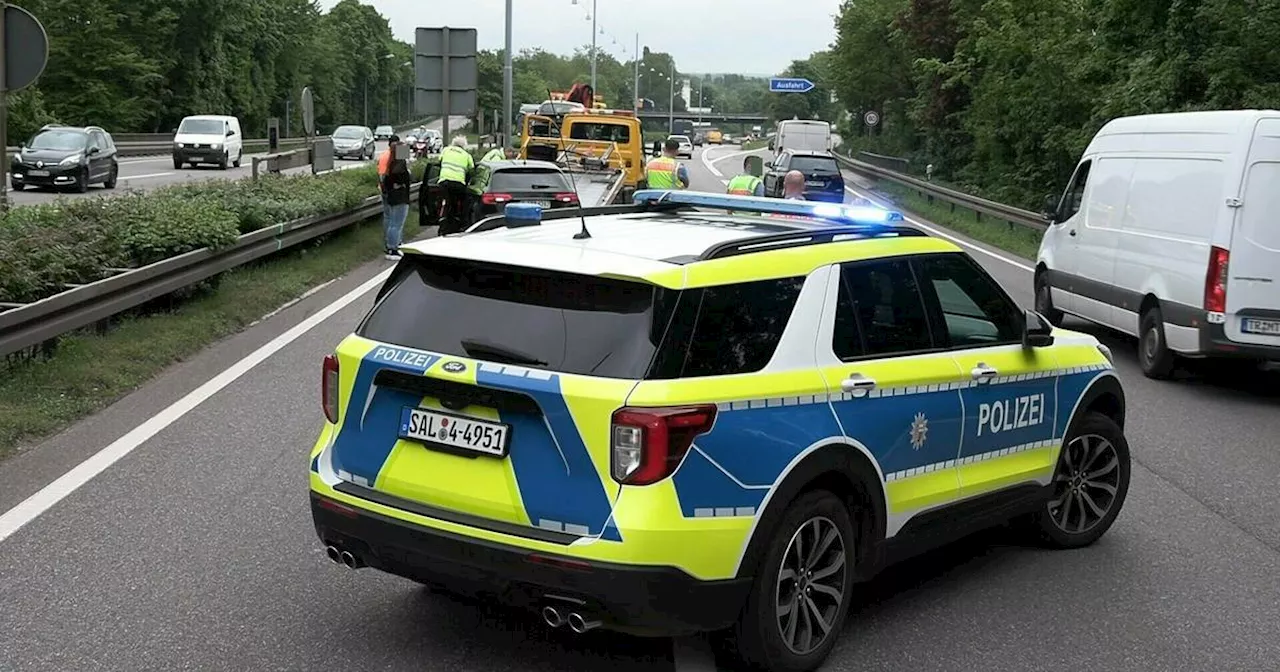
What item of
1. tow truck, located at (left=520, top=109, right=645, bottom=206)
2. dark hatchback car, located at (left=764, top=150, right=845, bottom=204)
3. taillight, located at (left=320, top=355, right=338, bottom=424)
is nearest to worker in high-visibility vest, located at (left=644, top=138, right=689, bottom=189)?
taillight, located at (left=320, top=355, right=338, bottom=424)

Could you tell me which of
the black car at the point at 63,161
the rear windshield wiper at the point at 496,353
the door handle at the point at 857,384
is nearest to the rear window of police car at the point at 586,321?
the rear windshield wiper at the point at 496,353

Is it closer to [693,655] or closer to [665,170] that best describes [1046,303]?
[665,170]

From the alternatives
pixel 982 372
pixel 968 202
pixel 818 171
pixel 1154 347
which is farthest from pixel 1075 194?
pixel 818 171

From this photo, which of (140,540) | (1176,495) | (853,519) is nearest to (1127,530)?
(1176,495)

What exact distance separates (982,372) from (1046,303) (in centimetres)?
1047

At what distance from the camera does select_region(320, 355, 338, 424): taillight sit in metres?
5.11

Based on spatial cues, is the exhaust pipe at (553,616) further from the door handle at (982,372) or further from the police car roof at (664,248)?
the door handle at (982,372)

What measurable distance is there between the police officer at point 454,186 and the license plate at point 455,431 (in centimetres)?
1696

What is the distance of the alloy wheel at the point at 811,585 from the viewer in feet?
16.0

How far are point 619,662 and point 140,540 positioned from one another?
2454 mm

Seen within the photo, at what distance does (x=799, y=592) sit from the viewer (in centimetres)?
492

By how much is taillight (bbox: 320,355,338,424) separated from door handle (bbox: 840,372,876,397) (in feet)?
5.91

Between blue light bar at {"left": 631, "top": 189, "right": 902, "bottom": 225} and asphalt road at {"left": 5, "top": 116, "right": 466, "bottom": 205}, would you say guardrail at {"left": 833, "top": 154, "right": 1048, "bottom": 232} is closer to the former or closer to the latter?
asphalt road at {"left": 5, "top": 116, "right": 466, "bottom": 205}

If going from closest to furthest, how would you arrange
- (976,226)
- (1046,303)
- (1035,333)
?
(1035,333), (1046,303), (976,226)
